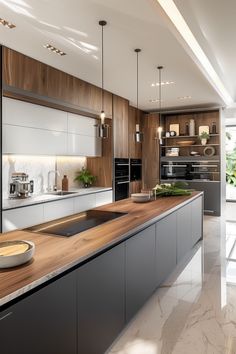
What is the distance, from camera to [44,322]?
1.33m

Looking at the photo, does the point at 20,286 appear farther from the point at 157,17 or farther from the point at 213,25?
the point at 213,25

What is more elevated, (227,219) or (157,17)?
(157,17)

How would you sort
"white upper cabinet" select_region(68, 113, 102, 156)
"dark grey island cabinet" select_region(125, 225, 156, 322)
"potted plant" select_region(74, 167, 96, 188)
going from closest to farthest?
"dark grey island cabinet" select_region(125, 225, 156, 322) → "white upper cabinet" select_region(68, 113, 102, 156) → "potted plant" select_region(74, 167, 96, 188)

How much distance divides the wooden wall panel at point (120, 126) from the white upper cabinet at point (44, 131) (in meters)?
0.58

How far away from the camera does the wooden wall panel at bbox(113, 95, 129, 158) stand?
607cm

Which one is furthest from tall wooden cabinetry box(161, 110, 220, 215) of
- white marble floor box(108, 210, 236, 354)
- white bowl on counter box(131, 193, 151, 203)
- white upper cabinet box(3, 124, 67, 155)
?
white bowl on counter box(131, 193, 151, 203)

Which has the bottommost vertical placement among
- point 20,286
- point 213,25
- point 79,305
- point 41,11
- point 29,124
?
point 79,305

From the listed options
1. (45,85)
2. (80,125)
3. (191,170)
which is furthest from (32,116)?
(191,170)

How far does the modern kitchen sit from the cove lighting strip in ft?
0.06

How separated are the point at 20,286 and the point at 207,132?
21.7ft

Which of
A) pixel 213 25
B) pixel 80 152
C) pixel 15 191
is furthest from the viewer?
pixel 80 152

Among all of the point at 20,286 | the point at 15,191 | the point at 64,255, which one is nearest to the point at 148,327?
the point at 64,255

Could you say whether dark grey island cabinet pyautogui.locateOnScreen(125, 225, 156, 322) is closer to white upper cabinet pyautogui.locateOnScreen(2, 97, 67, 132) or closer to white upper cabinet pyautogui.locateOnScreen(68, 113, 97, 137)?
white upper cabinet pyautogui.locateOnScreen(2, 97, 67, 132)

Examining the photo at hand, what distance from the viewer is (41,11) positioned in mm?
2684
